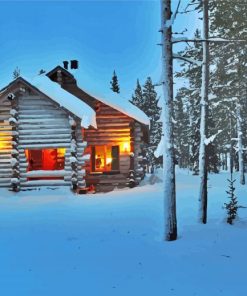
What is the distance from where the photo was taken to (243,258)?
946cm

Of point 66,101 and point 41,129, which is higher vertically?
point 66,101

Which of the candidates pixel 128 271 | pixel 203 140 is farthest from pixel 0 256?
pixel 203 140

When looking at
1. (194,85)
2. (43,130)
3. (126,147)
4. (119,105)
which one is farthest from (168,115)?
(194,85)

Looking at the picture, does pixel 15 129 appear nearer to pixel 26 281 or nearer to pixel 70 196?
pixel 70 196

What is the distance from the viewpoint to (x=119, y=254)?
9922 millimetres

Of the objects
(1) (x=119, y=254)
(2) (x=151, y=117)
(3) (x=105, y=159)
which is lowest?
(1) (x=119, y=254)

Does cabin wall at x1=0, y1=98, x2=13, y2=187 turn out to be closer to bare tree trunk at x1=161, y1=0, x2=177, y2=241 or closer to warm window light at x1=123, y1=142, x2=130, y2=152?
warm window light at x1=123, y1=142, x2=130, y2=152

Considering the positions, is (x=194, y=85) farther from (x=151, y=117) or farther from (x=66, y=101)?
(x=151, y=117)

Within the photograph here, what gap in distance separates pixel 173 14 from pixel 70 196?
46.2 ft

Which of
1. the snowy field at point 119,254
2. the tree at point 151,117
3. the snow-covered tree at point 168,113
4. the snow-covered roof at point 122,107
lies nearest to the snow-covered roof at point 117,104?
the snow-covered roof at point 122,107

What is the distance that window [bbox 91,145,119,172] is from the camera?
29.5m

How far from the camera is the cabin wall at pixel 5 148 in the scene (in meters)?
26.1

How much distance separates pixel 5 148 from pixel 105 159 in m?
6.90

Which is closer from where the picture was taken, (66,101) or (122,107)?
(66,101)
